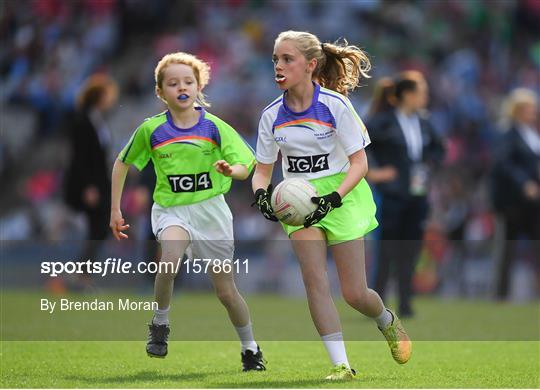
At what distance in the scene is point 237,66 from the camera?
19812 mm

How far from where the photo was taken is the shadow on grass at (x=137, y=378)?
6816 millimetres

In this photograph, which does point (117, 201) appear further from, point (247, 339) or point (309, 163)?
point (309, 163)

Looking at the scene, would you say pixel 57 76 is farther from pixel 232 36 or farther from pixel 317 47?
pixel 317 47

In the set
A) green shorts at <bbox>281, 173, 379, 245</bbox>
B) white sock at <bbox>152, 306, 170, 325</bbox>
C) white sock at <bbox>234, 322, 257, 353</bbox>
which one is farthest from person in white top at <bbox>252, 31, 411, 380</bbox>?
white sock at <bbox>152, 306, 170, 325</bbox>

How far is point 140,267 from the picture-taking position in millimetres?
15086

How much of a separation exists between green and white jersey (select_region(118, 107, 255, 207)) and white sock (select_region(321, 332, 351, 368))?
132cm

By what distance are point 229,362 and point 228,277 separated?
0.81 meters

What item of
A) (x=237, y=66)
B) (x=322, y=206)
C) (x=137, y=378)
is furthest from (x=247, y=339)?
(x=237, y=66)

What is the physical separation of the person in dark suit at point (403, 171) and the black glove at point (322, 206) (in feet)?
17.3

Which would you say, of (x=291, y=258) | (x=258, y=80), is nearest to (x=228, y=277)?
(x=291, y=258)

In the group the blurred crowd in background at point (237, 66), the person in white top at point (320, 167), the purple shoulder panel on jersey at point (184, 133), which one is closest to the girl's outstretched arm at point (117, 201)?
the purple shoulder panel on jersey at point (184, 133)

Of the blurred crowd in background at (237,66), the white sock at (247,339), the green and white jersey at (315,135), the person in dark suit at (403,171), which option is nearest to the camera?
the green and white jersey at (315,135)

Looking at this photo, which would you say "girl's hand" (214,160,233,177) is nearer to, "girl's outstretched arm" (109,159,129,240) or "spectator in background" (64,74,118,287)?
"girl's outstretched arm" (109,159,129,240)

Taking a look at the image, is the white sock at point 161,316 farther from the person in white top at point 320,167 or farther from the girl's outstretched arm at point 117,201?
the person in white top at point 320,167
